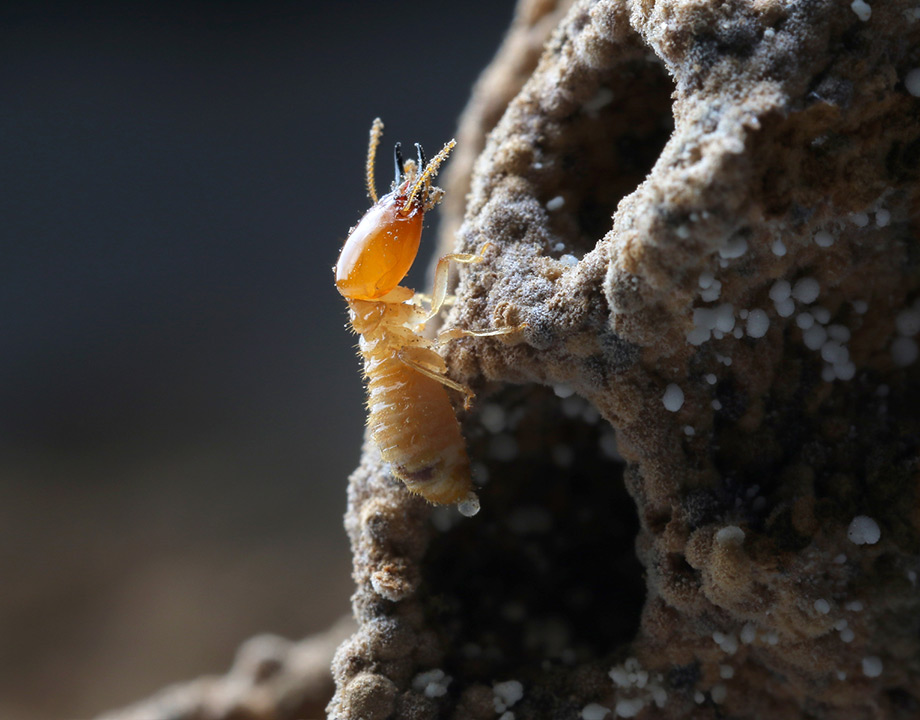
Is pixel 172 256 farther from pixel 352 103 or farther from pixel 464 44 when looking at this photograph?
pixel 464 44

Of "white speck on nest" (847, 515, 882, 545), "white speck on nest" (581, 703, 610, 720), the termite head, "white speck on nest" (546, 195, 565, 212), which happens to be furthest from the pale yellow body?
"white speck on nest" (847, 515, 882, 545)

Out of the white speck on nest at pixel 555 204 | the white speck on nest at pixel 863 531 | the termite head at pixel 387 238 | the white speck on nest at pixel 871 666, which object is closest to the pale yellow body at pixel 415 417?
the termite head at pixel 387 238

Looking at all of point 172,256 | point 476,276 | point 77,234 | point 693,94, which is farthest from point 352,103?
point 693,94

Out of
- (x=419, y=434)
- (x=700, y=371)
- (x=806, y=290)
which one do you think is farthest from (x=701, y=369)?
(x=419, y=434)

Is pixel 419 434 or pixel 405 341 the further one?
pixel 405 341

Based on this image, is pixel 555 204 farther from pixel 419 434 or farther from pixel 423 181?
pixel 419 434

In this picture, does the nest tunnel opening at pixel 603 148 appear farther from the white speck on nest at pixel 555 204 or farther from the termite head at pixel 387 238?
the termite head at pixel 387 238
